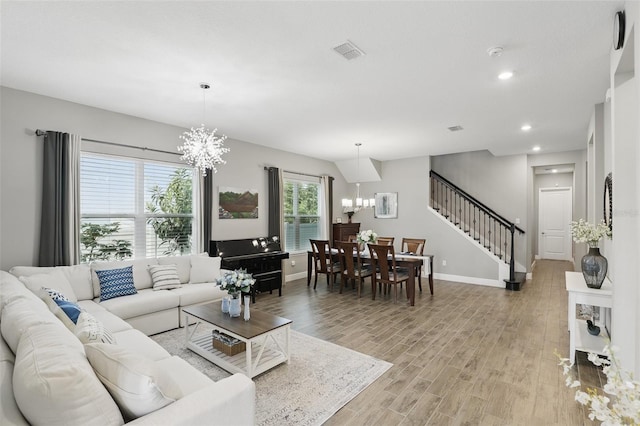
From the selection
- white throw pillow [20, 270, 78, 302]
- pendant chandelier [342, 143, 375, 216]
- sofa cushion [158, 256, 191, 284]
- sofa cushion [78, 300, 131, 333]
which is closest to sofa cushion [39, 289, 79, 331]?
sofa cushion [78, 300, 131, 333]

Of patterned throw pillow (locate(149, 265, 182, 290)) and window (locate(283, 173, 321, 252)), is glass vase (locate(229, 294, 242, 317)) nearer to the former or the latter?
patterned throw pillow (locate(149, 265, 182, 290))

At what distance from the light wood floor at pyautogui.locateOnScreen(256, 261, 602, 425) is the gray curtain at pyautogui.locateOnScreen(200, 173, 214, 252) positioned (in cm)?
135

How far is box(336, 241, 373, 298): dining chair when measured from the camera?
5.55 m

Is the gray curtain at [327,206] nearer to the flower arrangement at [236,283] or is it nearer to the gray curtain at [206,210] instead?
the gray curtain at [206,210]

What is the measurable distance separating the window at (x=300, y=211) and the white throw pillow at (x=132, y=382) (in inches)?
217

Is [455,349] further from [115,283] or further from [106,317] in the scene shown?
[115,283]

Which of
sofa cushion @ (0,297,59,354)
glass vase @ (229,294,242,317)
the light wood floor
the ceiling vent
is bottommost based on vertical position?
the light wood floor

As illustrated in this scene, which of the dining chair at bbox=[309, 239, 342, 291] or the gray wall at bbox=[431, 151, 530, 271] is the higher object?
the gray wall at bbox=[431, 151, 530, 271]

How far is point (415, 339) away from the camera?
12.1 feet

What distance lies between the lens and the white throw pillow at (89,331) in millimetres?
1799

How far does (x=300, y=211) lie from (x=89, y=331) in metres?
5.67

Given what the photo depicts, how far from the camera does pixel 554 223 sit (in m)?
9.61

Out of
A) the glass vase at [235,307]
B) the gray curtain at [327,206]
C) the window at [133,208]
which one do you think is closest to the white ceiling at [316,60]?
the window at [133,208]

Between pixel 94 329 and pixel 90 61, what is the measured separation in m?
2.49
